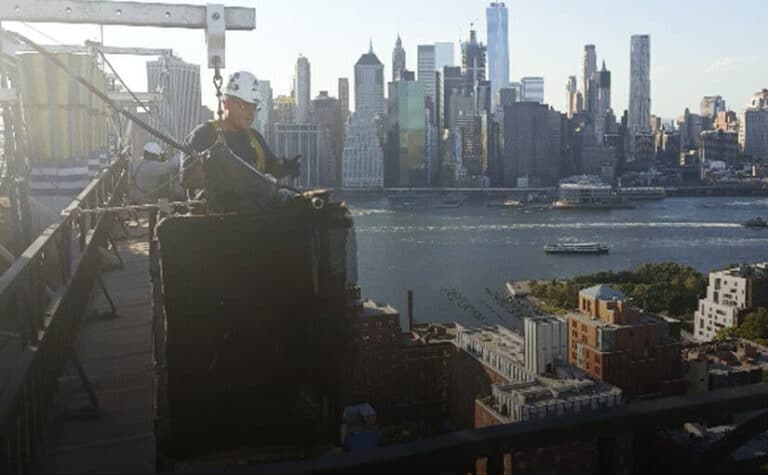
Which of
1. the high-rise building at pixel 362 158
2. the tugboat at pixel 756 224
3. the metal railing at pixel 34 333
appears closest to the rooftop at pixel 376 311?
the metal railing at pixel 34 333

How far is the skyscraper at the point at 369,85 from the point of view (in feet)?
144

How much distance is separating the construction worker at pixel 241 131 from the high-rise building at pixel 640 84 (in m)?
59.6

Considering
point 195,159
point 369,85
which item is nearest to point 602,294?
point 195,159

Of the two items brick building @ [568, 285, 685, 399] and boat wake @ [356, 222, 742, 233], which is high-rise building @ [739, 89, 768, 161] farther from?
brick building @ [568, 285, 685, 399]

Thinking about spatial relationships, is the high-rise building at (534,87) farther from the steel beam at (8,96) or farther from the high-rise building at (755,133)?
the steel beam at (8,96)

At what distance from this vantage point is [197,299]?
0.86m

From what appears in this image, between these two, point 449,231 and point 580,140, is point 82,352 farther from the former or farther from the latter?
point 580,140

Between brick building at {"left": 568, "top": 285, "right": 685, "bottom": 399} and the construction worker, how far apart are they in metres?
7.03

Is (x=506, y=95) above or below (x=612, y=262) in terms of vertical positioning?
above

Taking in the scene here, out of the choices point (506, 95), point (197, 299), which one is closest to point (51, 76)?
point (197, 299)

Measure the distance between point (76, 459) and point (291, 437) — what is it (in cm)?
52

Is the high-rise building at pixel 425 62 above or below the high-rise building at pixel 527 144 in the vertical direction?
above

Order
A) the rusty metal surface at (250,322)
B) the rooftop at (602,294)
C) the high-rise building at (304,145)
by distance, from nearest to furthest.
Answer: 1. the rusty metal surface at (250,322)
2. the rooftop at (602,294)
3. the high-rise building at (304,145)

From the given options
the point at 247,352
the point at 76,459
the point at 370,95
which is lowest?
the point at 76,459
